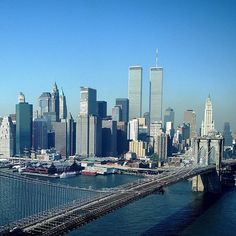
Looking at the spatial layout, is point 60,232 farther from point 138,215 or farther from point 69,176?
point 69,176

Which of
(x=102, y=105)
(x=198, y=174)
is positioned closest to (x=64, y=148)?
(x=102, y=105)

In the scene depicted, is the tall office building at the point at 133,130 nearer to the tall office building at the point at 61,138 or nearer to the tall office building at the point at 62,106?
the tall office building at the point at 61,138

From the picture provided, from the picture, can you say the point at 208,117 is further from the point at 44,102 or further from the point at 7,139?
the point at 44,102

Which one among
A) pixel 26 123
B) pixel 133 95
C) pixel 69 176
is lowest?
pixel 69 176

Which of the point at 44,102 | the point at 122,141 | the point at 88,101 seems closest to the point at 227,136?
the point at 122,141

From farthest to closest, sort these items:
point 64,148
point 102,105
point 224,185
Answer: point 102,105 → point 64,148 → point 224,185

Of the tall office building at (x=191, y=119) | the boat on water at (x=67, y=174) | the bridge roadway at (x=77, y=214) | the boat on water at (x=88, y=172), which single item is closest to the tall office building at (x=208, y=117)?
the tall office building at (x=191, y=119)
